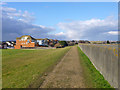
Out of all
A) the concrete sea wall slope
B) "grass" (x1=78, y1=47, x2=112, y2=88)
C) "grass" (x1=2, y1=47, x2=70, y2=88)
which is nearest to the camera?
the concrete sea wall slope

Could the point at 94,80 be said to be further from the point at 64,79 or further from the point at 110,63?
the point at 64,79

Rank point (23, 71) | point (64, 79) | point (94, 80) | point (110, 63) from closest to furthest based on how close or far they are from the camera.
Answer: point (110, 63)
point (94, 80)
point (64, 79)
point (23, 71)

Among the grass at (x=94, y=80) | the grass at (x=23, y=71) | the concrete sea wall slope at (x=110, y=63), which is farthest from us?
the grass at (x=23, y=71)

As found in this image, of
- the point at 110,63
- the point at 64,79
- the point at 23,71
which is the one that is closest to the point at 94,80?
the point at 110,63

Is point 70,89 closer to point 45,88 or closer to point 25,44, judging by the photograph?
point 45,88

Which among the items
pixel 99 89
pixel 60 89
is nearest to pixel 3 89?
pixel 60 89

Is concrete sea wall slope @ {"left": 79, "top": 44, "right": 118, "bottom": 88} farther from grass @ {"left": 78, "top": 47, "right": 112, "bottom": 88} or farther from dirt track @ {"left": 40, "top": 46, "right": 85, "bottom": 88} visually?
dirt track @ {"left": 40, "top": 46, "right": 85, "bottom": 88}

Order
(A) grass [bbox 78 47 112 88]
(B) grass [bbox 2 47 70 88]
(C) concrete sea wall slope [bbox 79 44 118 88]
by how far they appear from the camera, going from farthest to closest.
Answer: (B) grass [bbox 2 47 70 88]
(A) grass [bbox 78 47 112 88]
(C) concrete sea wall slope [bbox 79 44 118 88]

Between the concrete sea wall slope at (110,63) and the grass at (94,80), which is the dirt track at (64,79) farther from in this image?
the concrete sea wall slope at (110,63)

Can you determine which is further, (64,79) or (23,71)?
(23,71)

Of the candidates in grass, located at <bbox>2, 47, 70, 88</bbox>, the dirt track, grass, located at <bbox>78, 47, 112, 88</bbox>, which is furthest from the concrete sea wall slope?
grass, located at <bbox>2, 47, 70, 88</bbox>

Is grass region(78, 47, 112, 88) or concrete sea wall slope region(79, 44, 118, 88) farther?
grass region(78, 47, 112, 88)

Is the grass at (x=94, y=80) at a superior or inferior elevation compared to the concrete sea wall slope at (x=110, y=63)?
inferior

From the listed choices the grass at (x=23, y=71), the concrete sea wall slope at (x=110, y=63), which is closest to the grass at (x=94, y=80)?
the concrete sea wall slope at (x=110, y=63)
